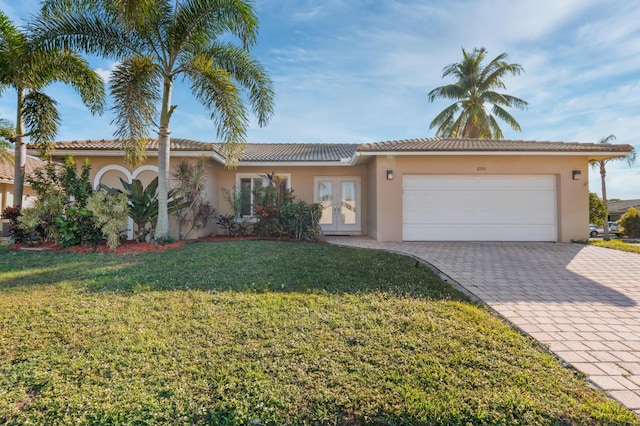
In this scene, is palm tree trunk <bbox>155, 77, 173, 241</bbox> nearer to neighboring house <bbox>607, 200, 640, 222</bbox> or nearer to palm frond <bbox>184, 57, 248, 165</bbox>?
palm frond <bbox>184, 57, 248, 165</bbox>

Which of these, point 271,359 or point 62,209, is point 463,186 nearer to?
point 271,359

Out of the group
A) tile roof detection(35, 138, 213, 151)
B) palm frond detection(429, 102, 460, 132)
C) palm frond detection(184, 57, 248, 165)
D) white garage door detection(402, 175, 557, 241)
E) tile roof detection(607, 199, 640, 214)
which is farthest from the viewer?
tile roof detection(607, 199, 640, 214)

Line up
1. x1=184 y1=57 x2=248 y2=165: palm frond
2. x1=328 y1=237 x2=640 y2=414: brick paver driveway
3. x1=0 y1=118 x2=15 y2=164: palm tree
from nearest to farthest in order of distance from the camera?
x1=328 y1=237 x2=640 y2=414: brick paver driveway → x1=184 y1=57 x2=248 y2=165: palm frond → x1=0 y1=118 x2=15 y2=164: palm tree

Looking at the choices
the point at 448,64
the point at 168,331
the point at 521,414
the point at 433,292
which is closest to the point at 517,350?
the point at 521,414

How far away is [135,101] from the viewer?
9812 mm

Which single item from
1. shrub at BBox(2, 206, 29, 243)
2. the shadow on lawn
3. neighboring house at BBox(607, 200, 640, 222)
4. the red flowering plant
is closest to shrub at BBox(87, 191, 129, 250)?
the shadow on lawn

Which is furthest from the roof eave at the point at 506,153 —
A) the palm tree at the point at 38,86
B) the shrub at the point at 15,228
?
the shrub at the point at 15,228

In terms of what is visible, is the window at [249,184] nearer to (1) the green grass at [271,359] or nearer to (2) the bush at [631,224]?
(1) the green grass at [271,359]

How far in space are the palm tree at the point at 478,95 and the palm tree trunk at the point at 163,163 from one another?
23681 mm

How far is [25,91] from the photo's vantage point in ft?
36.5

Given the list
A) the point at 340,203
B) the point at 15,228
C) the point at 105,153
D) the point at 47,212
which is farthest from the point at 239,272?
the point at 105,153

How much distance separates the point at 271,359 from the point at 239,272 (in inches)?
142

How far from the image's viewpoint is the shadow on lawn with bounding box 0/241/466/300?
5.53 meters

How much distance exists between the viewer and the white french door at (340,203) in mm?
14695
